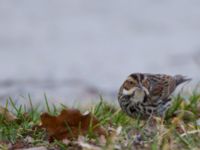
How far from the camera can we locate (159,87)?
799 cm

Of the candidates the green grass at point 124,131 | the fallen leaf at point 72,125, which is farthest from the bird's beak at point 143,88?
the fallen leaf at point 72,125

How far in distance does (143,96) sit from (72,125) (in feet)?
4.48

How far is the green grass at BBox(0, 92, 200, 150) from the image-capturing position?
20.2 feet

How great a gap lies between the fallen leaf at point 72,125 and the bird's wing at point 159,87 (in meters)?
1.40

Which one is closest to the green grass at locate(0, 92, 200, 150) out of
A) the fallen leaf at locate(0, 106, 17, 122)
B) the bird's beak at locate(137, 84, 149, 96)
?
the fallen leaf at locate(0, 106, 17, 122)

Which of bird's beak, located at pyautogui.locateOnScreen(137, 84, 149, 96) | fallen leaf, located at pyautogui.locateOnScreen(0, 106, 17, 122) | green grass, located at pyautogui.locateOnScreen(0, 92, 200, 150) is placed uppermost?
bird's beak, located at pyautogui.locateOnScreen(137, 84, 149, 96)

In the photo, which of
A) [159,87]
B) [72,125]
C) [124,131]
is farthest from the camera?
[159,87]

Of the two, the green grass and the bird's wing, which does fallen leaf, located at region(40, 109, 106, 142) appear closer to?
the green grass

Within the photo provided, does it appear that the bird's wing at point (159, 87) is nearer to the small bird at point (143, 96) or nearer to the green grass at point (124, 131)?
the small bird at point (143, 96)

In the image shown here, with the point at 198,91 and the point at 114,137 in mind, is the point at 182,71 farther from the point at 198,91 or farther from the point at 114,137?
the point at 114,137

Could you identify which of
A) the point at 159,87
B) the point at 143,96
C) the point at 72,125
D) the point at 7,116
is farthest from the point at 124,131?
the point at 159,87

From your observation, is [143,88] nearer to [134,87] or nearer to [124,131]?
[134,87]

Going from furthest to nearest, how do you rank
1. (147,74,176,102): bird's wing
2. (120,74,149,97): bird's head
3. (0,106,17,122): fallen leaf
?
(147,74,176,102): bird's wing < (120,74,149,97): bird's head < (0,106,17,122): fallen leaf

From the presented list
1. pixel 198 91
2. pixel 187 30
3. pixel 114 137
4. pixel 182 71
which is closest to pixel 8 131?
pixel 114 137
